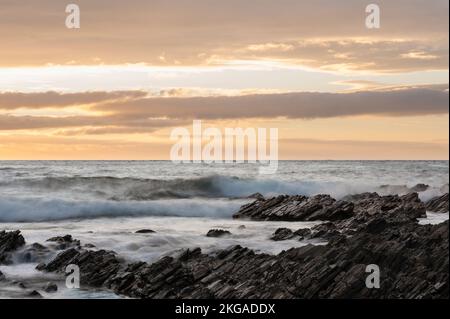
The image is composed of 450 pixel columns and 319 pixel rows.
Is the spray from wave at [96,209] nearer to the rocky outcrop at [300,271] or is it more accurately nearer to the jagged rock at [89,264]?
the jagged rock at [89,264]

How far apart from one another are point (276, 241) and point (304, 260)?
227 inches

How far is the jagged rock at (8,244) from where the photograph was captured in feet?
82.5

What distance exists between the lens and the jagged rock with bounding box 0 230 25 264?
25.1 meters

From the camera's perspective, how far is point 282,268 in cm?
2120

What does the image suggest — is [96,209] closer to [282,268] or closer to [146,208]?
[146,208]

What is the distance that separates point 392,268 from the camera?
21.1 metres

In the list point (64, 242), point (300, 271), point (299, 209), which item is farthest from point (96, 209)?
point (300, 271)

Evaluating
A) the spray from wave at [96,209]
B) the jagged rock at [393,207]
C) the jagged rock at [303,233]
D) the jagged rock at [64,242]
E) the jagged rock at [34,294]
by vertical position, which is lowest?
the jagged rock at [34,294]

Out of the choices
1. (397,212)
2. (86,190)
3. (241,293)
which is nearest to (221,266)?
(241,293)

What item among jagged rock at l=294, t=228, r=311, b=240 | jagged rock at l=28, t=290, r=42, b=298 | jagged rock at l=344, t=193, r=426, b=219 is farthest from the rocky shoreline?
jagged rock at l=344, t=193, r=426, b=219

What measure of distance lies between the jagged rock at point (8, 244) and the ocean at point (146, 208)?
46 centimetres

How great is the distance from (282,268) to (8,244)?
11.1 m

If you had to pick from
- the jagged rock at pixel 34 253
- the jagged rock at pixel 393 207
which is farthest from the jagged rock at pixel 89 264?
the jagged rock at pixel 393 207

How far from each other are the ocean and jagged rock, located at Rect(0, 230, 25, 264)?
17.9 inches
